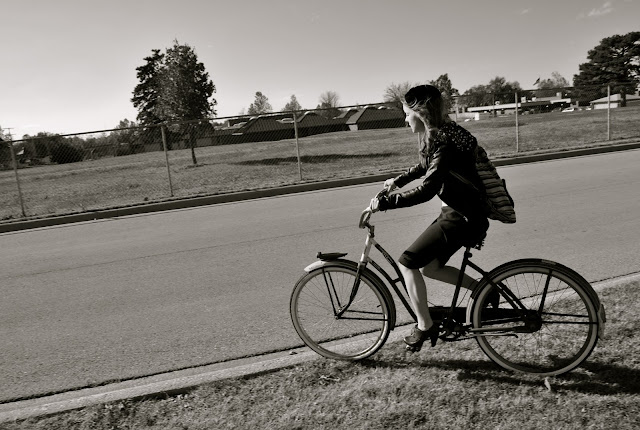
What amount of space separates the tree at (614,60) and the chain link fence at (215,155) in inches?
2684

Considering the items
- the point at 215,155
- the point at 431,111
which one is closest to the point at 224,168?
the point at 215,155

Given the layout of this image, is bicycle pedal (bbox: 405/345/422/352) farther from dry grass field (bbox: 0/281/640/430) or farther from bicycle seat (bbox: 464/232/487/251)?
bicycle seat (bbox: 464/232/487/251)

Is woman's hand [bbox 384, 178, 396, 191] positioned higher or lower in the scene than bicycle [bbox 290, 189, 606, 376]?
higher

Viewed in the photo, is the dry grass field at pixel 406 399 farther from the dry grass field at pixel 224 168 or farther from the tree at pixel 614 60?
the tree at pixel 614 60

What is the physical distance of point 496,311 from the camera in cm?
329

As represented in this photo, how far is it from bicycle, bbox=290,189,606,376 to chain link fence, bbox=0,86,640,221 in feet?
32.6

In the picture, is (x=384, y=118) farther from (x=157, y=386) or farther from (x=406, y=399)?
(x=406, y=399)

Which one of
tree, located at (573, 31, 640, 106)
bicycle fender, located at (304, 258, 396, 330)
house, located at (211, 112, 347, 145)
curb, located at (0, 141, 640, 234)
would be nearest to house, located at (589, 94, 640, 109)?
curb, located at (0, 141, 640, 234)

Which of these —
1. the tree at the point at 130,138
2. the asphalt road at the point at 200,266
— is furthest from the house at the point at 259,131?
the asphalt road at the point at 200,266

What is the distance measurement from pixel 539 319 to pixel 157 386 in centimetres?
231

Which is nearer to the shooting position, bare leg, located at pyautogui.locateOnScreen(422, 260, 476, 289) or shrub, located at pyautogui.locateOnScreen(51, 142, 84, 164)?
bare leg, located at pyautogui.locateOnScreen(422, 260, 476, 289)

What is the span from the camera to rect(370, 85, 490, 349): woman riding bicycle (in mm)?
3057

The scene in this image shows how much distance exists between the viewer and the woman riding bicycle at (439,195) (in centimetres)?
306

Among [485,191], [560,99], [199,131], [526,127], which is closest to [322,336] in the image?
[485,191]
